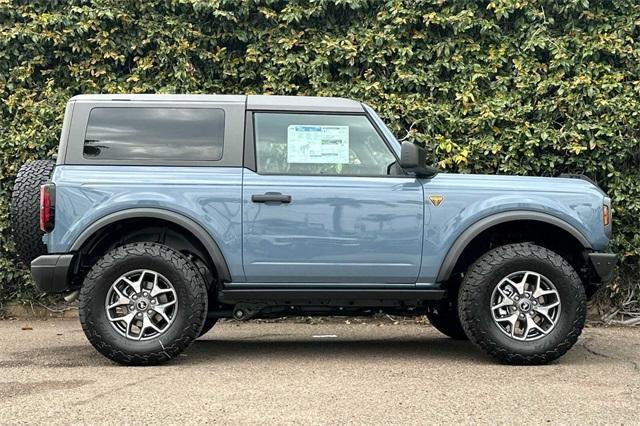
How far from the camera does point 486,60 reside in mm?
7469

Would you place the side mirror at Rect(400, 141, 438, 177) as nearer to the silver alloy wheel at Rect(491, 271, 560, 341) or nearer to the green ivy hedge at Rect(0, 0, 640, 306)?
the silver alloy wheel at Rect(491, 271, 560, 341)

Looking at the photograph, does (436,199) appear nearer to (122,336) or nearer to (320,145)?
(320,145)

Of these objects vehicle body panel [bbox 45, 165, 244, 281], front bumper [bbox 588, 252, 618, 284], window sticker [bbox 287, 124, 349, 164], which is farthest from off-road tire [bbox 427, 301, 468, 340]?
vehicle body panel [bbox 45, 165, 244, 281]

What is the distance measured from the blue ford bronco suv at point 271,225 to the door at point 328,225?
10mm

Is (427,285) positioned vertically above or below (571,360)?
above

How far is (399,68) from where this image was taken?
24.6ft

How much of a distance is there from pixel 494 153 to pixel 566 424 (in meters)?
3.92

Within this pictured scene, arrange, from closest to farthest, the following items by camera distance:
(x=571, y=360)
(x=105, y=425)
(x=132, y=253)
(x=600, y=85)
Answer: (x=105, y=425) → (x=132, y=253) → (x=571, y=360) → (x=600, y=85)

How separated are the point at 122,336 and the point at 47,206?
3.41 ft

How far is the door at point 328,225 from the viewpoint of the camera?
208 inches

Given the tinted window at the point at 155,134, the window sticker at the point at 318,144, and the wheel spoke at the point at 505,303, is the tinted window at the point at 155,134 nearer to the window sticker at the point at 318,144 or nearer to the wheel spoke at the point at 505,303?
the window sticker at the point at 318,144

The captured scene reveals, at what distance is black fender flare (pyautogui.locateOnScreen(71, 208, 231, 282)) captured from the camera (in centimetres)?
519

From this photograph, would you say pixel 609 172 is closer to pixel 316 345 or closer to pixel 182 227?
pixel 316 345

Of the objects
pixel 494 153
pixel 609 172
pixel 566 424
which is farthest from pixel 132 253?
pixel 609 172
